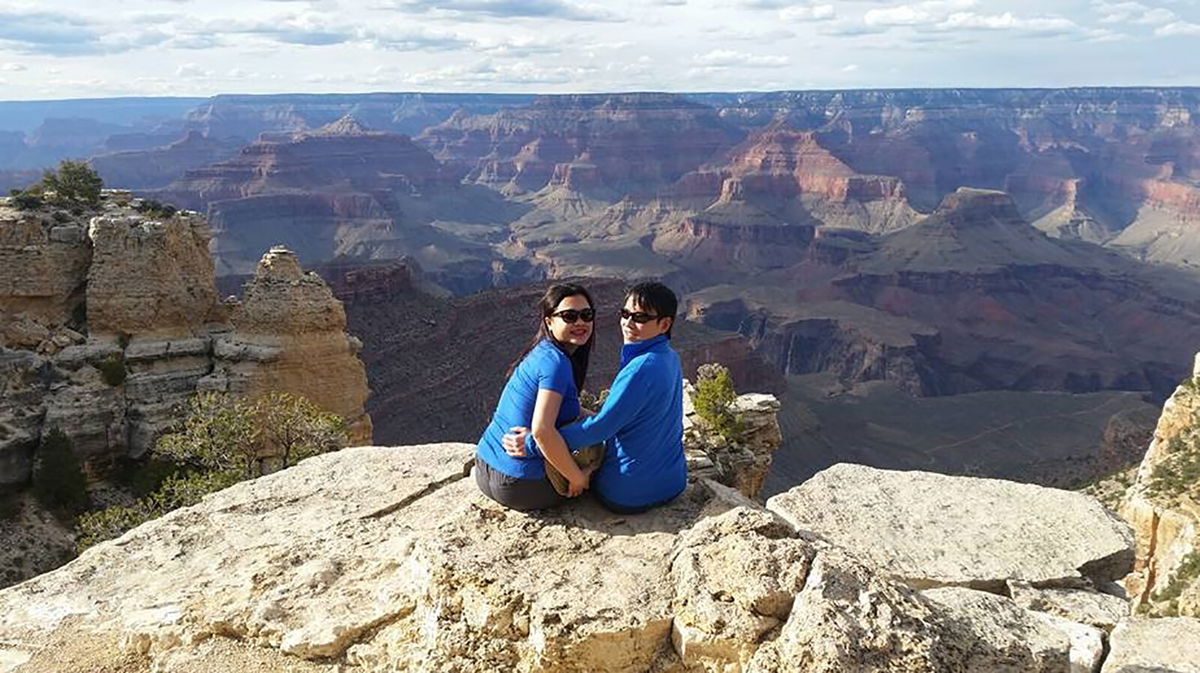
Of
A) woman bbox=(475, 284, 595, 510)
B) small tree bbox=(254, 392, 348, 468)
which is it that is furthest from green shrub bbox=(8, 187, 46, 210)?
woman bbox=(475, 284, 595, 510)

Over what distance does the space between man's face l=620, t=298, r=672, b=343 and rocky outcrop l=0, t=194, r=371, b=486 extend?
74.9 feet

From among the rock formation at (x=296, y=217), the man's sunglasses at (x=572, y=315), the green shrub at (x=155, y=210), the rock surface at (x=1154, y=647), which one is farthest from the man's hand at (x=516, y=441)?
the rock formation at (x=296, y=217)

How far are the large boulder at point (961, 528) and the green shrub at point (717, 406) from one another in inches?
216

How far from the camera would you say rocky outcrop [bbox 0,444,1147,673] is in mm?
5520

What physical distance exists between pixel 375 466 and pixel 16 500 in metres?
18.2

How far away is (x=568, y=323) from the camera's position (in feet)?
24.2

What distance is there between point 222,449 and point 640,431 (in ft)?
57.9

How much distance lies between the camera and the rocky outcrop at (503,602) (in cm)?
552

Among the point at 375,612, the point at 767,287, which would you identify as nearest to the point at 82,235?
the point at 375,612

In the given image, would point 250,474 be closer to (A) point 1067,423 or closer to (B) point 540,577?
(B) point 540,577

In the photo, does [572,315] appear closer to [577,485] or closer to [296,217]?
[577,485]

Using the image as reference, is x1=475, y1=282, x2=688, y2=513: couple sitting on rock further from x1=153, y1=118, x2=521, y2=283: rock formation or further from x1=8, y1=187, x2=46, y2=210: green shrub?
x1=153, y1=118, x2=521, y2=283: rock formation

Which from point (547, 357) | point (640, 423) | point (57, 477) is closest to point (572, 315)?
point (547, 357)

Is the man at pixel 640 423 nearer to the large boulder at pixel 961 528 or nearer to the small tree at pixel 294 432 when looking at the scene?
the large boulder at pixel 961 528
